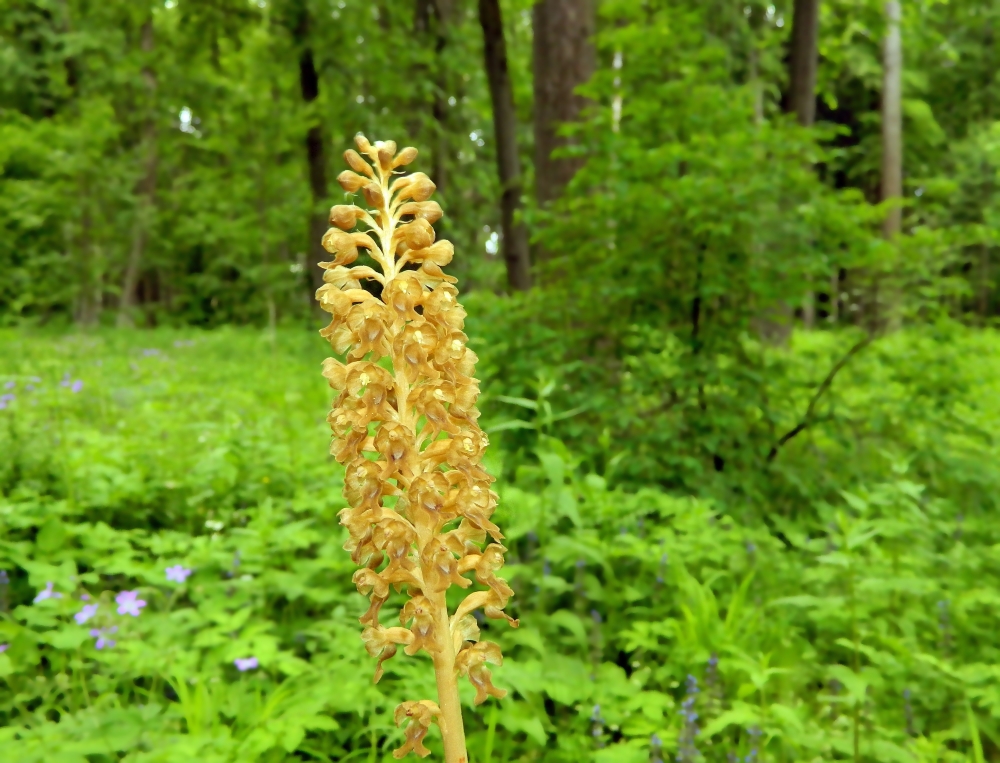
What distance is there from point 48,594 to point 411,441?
6.70 ft

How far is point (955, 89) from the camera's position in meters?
23.8

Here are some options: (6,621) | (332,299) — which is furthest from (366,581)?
(6,621)

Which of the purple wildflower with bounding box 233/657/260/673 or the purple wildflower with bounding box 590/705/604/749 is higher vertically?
Result: the purple wildflower with bounding box 233/657/260/673

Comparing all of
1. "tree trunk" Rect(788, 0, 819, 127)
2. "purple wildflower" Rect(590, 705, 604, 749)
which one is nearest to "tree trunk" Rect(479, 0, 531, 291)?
"tree trunk" Rect(788, 0, 819, 127)

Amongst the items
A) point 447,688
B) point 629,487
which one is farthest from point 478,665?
point 629,487

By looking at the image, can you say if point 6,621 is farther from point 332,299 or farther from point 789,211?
point 789,211

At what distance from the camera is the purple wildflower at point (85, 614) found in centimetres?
240

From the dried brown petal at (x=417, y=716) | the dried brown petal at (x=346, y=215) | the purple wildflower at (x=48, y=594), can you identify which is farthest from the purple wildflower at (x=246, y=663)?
the dried brown petal at (x=346, y=215)

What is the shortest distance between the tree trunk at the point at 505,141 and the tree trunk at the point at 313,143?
9.75 feet

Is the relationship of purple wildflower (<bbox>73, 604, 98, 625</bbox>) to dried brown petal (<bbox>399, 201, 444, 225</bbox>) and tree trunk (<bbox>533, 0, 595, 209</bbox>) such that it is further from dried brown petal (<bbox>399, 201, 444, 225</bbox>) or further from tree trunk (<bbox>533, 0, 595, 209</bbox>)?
tree trunk (<bbox>533, 0, 595, 209</bbox>)

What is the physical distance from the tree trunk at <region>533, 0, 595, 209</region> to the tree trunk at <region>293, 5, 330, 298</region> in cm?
543

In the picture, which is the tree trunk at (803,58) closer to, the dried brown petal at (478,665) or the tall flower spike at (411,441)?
the tall flower spike at (411,441)

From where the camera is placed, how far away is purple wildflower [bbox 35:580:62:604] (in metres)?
2.51

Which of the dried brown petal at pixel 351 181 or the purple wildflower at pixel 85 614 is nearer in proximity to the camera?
the dried brown petal at pixel 351 181
